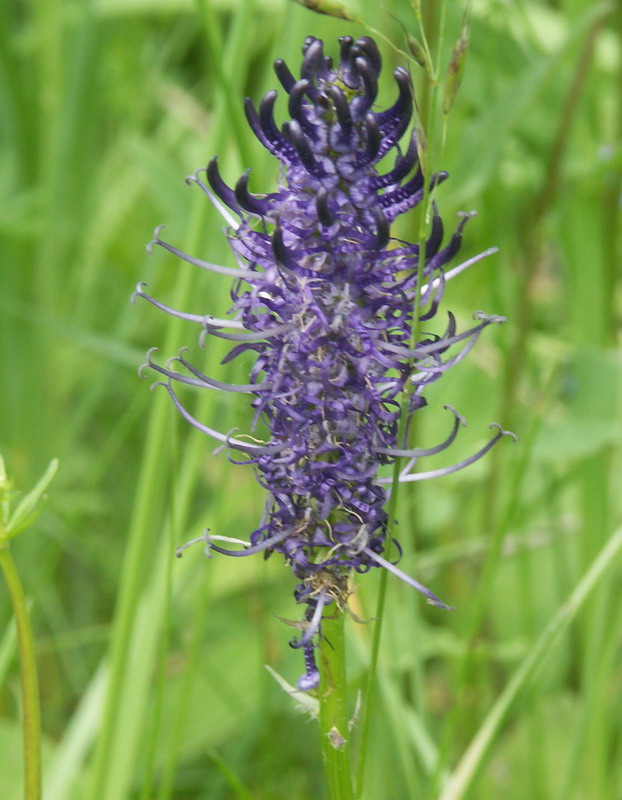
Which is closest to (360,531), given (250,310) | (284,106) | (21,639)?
(250,310)

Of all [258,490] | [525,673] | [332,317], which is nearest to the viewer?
[332,317]

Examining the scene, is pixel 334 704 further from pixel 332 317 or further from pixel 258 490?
pixel 258 490

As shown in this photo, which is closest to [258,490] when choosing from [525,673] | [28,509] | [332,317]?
[525,673]

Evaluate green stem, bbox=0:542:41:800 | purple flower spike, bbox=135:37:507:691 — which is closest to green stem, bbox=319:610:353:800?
purple flower spike, bbox=135:37:507:691

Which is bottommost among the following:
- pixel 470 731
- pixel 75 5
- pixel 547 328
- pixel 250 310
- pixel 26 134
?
pixel 470 731

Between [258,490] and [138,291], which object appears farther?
[258,490]

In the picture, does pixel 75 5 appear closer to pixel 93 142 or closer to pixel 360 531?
pixel 93 142

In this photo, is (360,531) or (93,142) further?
(93,142)
